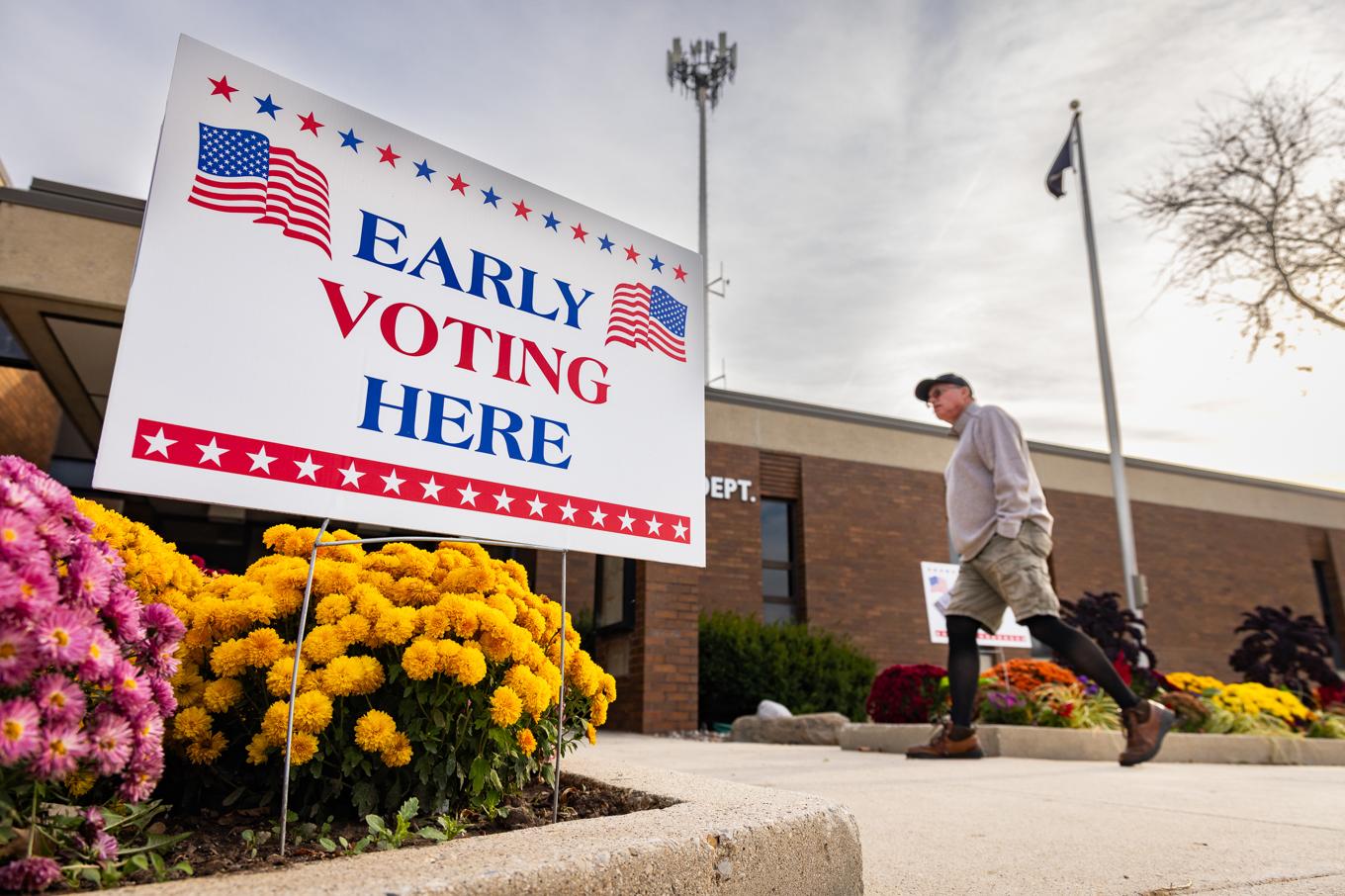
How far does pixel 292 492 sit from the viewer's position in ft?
5.95

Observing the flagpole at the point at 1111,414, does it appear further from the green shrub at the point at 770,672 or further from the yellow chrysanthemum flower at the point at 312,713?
the yellow chrysanthemum flower at the point at 312,713

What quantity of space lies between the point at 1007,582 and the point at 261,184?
4.00 metres

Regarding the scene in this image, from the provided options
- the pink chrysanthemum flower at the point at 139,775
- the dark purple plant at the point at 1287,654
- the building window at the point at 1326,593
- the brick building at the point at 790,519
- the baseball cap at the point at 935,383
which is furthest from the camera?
the building window at the point at 1326,593

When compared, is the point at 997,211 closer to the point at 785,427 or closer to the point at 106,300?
the point at 785,427

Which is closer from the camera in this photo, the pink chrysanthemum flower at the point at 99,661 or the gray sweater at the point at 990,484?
the pink chrysanthemum flower at the point at 99,661

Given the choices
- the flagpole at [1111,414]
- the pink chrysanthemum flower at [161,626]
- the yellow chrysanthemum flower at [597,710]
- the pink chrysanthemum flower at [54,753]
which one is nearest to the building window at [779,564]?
the flagpole at [1111,414]

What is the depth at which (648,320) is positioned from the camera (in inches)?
105

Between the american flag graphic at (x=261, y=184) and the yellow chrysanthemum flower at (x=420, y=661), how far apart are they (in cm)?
98

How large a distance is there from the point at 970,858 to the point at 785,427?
13.5m

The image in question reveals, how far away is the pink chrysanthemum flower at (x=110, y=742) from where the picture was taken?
4.30 feet

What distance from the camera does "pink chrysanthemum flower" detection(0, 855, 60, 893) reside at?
122 centimetres

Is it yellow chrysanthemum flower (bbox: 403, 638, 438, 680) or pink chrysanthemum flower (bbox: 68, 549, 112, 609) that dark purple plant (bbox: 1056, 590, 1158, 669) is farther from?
pink chrysanthemum flower (bbox: 68, 549, 112, 609)

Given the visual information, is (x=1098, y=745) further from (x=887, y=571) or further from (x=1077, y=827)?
(x=887, y=571)

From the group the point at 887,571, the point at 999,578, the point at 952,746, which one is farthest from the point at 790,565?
the point at 999,578
